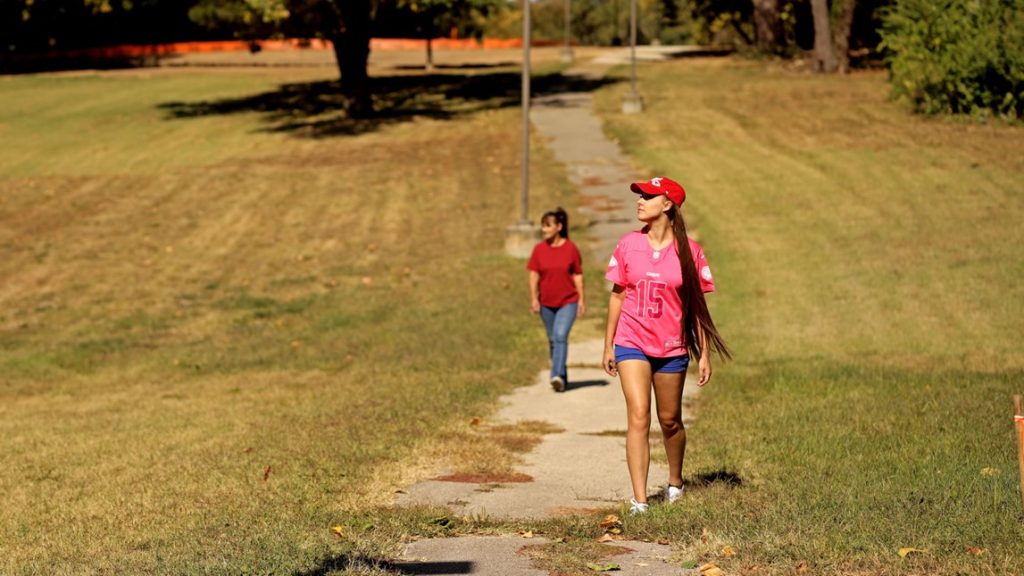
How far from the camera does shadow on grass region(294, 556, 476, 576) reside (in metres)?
6.88

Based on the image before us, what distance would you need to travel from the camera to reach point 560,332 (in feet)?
45.9

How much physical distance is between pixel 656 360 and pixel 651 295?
397 mm

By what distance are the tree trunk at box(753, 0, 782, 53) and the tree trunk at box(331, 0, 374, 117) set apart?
17.0m

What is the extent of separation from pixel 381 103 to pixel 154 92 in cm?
1270

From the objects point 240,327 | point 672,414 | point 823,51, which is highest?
point 823,51

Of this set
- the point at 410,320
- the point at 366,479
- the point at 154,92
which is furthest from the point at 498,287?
the point at 154,92

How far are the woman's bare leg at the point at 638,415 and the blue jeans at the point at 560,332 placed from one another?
5.66 meters

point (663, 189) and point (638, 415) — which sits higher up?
point (663, 189)

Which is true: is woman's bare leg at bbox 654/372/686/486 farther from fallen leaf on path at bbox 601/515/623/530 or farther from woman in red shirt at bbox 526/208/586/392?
woman in red shirt at bbox 526/208/586/392

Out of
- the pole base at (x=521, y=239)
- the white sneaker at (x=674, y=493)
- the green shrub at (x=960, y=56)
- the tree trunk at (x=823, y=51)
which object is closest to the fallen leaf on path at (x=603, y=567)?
the white sneaker at (x=674, y=493)

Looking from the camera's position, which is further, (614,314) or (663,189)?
(614,314)

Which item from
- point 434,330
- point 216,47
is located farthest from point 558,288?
point 216,47

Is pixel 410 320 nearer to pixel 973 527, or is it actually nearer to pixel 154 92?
pixel 973 527

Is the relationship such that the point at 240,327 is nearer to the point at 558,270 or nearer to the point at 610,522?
the point at 558,270
